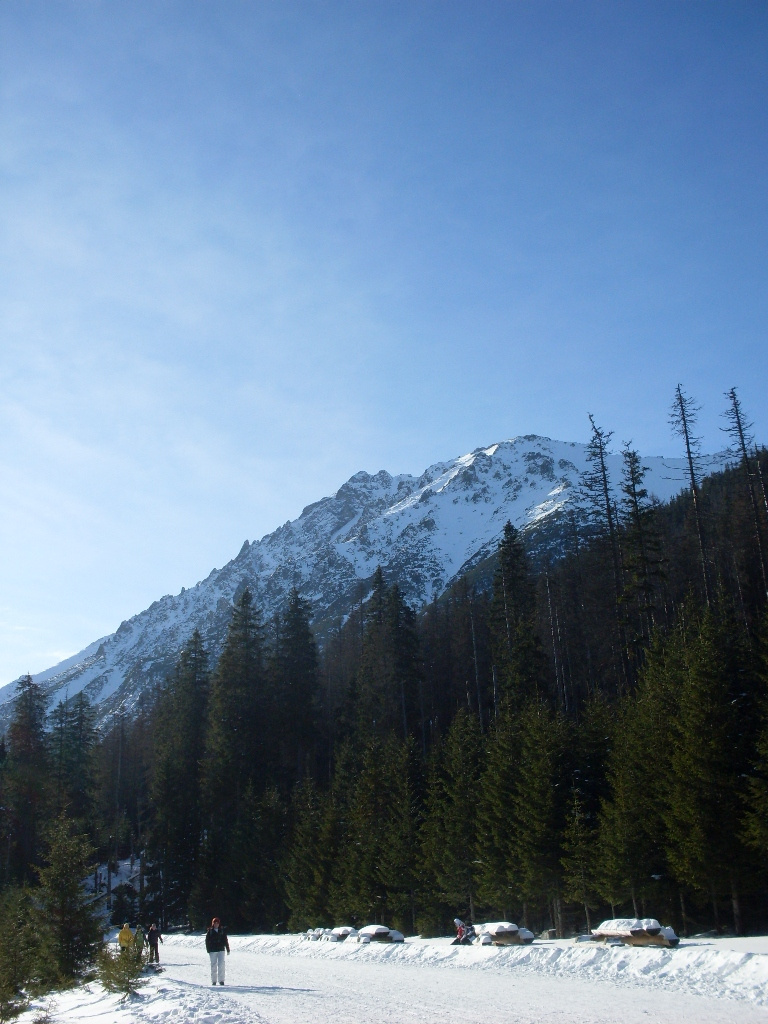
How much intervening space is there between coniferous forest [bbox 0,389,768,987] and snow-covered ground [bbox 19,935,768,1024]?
4.97 metres

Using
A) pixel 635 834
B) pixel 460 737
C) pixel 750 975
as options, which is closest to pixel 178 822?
pixel 460 737

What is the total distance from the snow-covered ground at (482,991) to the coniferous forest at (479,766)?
4.97m

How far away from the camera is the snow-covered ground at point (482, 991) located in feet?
43.5

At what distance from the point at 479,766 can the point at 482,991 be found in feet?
69.1

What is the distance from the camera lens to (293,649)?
63281 mm

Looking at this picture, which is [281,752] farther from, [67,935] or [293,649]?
[67,935]

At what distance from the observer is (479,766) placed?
122 ft

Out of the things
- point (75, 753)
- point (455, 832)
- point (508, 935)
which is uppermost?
point (75, 753)

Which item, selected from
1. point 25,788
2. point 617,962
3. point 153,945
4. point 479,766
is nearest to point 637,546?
point 479,766

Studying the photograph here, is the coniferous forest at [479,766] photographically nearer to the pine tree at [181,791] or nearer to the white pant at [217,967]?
the pine tree at [181,791]

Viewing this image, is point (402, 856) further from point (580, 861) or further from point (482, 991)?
point (482, 991)

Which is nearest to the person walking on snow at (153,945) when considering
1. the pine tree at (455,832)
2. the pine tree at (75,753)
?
the pine tree at (455,832)

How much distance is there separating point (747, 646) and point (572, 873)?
10.2 meters

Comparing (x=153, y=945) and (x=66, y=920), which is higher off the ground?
(x=66, y=920)
